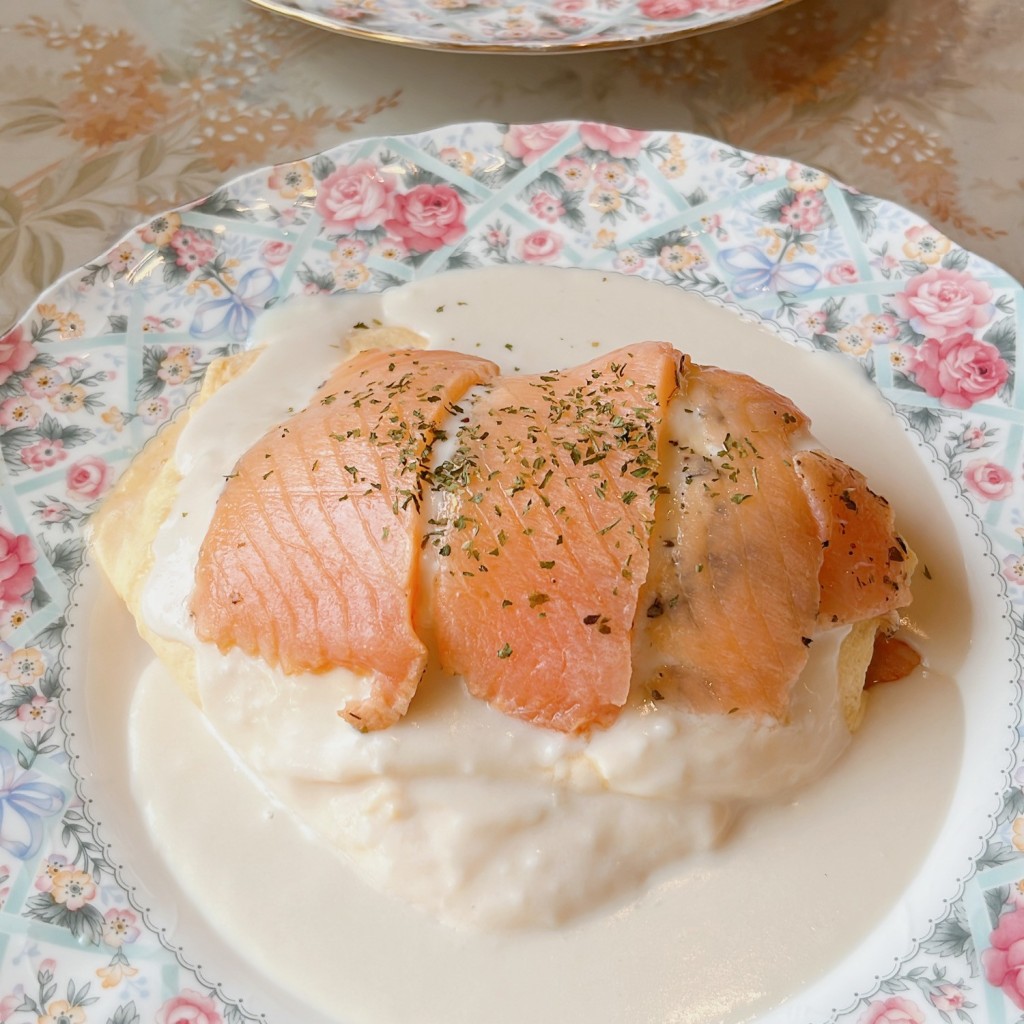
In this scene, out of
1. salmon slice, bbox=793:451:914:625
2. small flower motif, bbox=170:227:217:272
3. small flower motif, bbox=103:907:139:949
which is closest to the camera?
small flower motif, bbox=103:907:139:949

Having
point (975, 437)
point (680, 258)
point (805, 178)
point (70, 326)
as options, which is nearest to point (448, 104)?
point (680, 258)

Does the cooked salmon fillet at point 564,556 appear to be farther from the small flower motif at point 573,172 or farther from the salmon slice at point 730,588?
the small flower motif at point 573,172

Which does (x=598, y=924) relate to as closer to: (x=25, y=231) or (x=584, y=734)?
(x=584, y=734)

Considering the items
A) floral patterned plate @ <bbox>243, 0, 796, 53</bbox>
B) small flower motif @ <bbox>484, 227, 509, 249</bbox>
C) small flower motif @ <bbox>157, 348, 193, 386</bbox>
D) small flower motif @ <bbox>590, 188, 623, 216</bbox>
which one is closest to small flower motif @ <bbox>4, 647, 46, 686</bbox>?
small flower motif @ <bbox>157, 348, 193, 386</bbox>

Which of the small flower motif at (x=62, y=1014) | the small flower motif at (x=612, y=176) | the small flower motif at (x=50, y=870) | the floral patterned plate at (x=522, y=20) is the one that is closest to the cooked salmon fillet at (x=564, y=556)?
the small flower motif at (x=50, y=870)

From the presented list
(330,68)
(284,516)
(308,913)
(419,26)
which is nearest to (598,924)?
(308,913)

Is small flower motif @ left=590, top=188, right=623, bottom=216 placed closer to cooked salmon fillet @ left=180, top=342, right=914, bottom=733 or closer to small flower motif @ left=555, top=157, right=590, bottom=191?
small flower motif @ left=555, top=157, right=590, bottom=191

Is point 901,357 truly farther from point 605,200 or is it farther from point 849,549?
point 605,200
